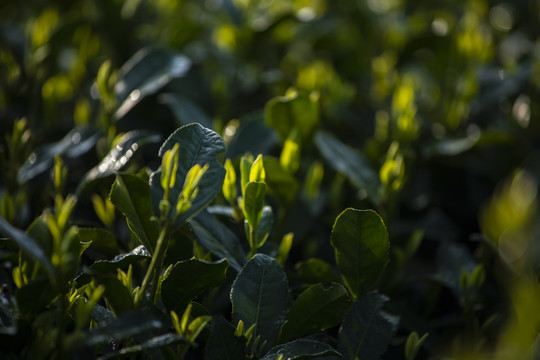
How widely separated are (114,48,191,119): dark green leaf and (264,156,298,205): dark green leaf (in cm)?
37

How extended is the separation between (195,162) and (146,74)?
0.56 meters

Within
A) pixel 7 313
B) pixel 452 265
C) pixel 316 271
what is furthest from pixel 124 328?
pixel 452 265

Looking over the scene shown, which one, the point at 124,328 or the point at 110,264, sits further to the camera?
the point at 110,264

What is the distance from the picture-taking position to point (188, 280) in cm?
86

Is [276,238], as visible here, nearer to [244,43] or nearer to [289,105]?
[289,105]

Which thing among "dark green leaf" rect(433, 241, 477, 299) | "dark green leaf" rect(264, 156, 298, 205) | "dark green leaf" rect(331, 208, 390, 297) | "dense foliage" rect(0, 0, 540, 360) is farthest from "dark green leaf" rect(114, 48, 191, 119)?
"dark green leaf" rect(433, 241, 477, 299)

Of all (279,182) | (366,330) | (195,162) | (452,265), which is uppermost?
(195,162)

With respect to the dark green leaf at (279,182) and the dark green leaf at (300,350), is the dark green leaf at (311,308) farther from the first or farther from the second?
the dark green leaf at (279,182)

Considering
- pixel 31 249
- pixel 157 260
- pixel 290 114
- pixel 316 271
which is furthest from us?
pixel 290 114

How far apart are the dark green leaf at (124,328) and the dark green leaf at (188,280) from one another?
0.40 ft

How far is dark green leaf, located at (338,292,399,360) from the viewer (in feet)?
3.06

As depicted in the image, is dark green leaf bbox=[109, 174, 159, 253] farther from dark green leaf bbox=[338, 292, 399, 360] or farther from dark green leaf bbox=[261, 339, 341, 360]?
dark green leaf bbox=[338, 292, 399, 360]

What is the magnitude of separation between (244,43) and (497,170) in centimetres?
79

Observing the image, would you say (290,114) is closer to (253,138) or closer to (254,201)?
(253,138)
